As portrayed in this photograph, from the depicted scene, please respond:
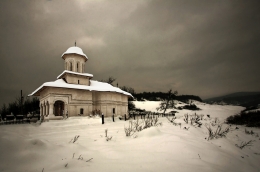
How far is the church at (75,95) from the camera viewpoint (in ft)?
56.7

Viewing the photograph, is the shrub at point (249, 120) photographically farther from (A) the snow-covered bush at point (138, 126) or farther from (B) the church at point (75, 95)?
(B) the church at point (75, 95)

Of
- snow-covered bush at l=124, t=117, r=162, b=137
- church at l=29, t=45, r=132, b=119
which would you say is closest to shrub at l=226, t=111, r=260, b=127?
snow-covered bush at l=124, t=117, r=162, b=137

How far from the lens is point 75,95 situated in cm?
1897

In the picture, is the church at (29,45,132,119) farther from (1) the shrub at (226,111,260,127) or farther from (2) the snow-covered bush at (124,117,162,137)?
(1) the shrub at (226,111,260,127)

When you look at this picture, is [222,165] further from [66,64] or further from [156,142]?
[66,64]

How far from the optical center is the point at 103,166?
8.02ft

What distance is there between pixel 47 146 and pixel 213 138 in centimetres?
580

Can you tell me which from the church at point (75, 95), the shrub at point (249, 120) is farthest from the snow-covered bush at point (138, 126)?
the church at point (75, 95)

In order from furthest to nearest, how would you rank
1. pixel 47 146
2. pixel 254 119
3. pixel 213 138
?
pixel 254 119 < pixel 213 138 < pixel 47 146

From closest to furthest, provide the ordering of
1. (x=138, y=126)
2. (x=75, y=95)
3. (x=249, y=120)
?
(x=138, y=126) < (x=249, y=120) < (x=75, y=95)

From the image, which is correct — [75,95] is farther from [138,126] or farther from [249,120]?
[249,120]

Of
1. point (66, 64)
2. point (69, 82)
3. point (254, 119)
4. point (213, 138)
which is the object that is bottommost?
point (254, 119)

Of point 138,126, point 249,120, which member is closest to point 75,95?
point 138,126

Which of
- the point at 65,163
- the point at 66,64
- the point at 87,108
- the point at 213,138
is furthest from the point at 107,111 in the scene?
the point at 65,163
